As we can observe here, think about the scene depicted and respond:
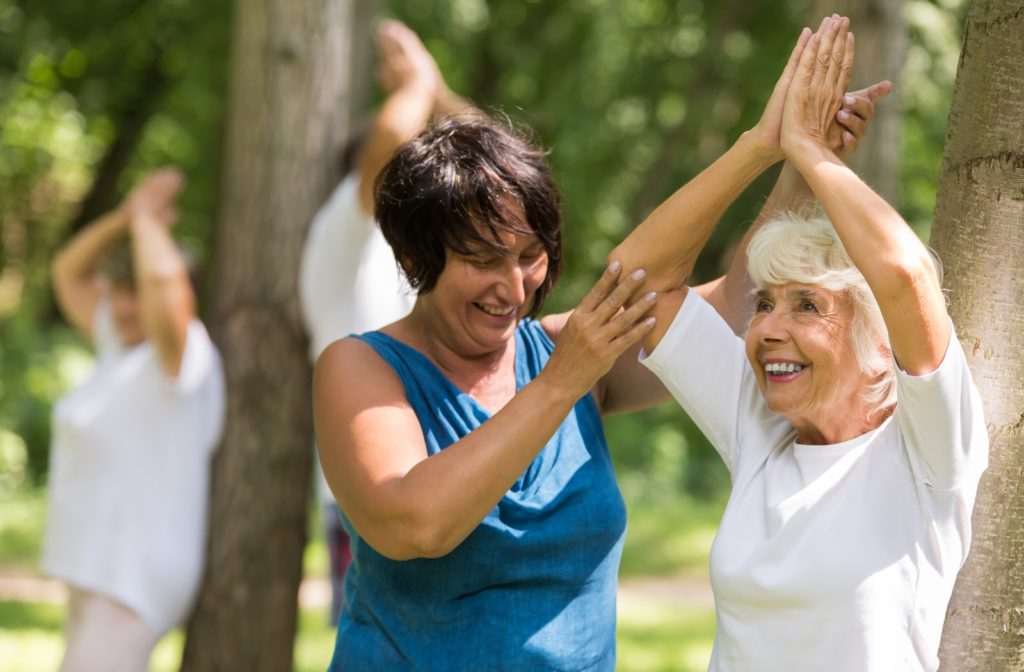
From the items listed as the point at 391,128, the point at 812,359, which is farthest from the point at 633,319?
the point at 391,128

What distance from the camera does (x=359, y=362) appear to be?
8.44 feet

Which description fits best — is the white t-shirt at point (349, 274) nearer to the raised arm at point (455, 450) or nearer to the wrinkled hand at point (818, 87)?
the raised arm at point (455, 450)

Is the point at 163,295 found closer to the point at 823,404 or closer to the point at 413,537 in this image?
the point at 413,537

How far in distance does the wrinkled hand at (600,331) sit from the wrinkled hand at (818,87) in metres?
0.38

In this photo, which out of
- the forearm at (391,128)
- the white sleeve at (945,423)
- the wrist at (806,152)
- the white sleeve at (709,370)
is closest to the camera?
the white sleeve at (945,423)

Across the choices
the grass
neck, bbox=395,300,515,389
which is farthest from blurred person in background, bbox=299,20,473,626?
neck, bbox=395,300,515,389

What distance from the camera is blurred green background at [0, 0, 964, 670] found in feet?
36.2

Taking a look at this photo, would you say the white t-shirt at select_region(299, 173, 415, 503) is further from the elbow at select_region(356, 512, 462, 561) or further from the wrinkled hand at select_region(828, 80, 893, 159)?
the wrinkled hand at select_region(828, 80, 893, 159)

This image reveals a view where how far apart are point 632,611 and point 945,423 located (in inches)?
262

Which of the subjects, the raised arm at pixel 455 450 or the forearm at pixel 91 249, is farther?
the forearm at pixel 91 249

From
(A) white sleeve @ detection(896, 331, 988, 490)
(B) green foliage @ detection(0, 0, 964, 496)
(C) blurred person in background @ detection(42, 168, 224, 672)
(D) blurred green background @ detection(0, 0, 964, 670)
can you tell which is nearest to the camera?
(A) white sleeve @ detection(896, 331, 988, 490)

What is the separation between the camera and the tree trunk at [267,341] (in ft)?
16.4

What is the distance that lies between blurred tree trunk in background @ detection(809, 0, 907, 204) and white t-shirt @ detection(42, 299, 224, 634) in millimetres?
2840

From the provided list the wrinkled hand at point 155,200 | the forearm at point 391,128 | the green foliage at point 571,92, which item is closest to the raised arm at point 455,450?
the forearm at point 391,128
